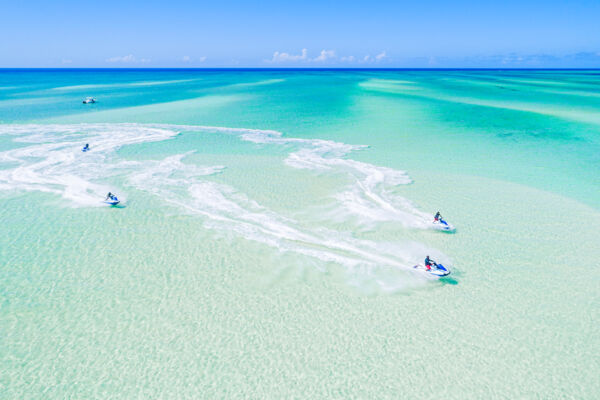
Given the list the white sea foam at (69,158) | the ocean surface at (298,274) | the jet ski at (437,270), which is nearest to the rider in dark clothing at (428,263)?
the jet ski at (437,270)

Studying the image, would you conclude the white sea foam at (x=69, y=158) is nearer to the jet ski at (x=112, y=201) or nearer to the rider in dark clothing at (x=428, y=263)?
the jet ski at (x=112, y=201)

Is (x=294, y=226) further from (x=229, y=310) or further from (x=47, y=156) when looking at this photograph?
(x=47, y=156)

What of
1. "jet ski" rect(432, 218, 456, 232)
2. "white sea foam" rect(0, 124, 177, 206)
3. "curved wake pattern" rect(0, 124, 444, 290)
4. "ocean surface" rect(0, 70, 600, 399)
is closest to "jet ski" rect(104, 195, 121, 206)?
"ocean surface" rect(0, 70, 600, 399)

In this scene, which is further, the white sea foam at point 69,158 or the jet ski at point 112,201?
the white sea foam at point 69,158

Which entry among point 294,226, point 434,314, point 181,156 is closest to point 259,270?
point 294,226

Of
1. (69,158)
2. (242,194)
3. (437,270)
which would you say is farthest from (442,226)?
(69,158)

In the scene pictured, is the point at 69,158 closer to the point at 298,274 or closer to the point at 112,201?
the point at 112,201

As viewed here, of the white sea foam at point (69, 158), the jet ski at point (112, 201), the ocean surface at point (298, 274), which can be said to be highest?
the white sea foam at point (69, 158)
